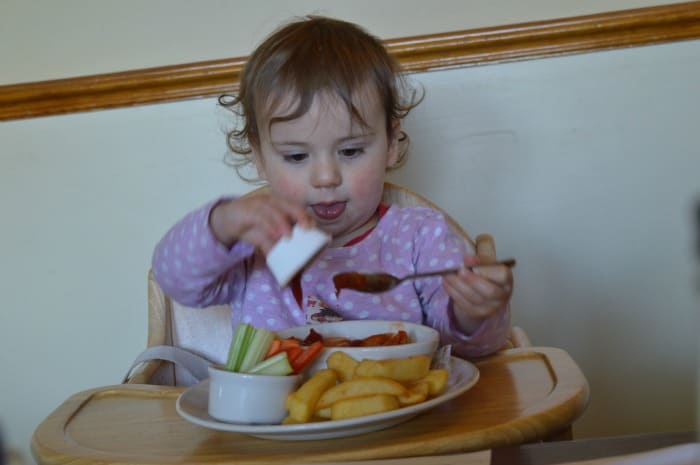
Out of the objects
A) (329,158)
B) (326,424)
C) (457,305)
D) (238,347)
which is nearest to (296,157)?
(329,158)

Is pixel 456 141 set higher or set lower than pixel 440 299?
higher

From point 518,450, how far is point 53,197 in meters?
1.27

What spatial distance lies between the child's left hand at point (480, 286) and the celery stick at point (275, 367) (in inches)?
9.0

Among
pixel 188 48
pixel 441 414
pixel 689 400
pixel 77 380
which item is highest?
pixel 188 48

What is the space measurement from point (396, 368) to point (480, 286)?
20 centimetres

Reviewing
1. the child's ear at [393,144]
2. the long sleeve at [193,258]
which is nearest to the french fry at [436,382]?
the long sleeve at [193,258]

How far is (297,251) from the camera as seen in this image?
0.73 meters

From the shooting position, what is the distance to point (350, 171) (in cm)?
105

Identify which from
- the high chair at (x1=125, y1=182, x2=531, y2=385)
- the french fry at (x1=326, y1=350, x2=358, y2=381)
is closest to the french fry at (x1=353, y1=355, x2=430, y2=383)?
the french fry at (x1=326, y1=350, x2=358, y2=381)

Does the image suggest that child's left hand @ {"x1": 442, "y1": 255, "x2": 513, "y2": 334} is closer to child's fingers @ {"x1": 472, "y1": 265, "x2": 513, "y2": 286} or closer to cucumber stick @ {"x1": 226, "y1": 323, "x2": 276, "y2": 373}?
child's fingers @ {"x1": 472, "y1": 265, "x2": 513, "y2": 286}

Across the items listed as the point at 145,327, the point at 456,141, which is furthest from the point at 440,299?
the point at 145,327

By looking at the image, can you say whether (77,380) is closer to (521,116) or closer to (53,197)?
(53,197)

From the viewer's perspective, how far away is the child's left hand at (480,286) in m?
0.83

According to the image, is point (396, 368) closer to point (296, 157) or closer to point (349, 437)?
point (349, 437)
